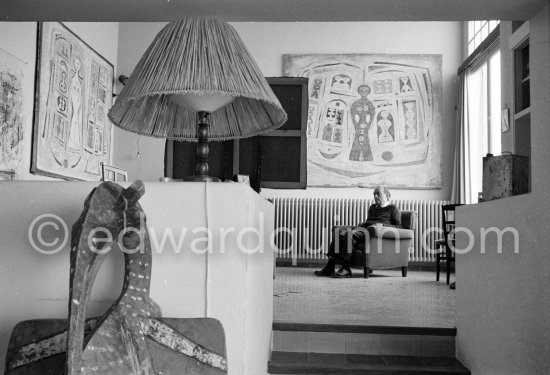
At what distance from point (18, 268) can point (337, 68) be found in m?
7.04

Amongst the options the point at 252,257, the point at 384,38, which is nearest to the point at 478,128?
the point at 384,38

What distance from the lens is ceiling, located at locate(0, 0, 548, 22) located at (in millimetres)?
1914

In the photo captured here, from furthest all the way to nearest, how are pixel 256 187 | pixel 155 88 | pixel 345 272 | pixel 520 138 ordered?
pixel 345 272, pixel 520 138, pixel 256 187, pixel 155 88

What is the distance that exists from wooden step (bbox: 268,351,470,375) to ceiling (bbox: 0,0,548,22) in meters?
1.60

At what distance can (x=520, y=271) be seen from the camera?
2113 mm

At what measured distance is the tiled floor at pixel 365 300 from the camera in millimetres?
3260

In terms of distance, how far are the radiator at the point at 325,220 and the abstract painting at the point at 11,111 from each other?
3721 millimetres

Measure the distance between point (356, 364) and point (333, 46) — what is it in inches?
246

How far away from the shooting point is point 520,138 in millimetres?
3520

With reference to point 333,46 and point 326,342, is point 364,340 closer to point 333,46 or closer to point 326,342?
point 326,342

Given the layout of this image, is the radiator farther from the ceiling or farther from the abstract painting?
the ceiling

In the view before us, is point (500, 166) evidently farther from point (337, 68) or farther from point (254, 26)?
point (254, 26)

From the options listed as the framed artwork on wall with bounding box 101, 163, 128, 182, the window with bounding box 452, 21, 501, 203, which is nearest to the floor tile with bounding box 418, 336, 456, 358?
the framed artwork on wall with bounding box 101, 163, 128, 182

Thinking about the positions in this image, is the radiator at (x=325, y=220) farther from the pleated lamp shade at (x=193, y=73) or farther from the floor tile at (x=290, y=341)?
the pleated lamp shade at (x=193, y=73)
